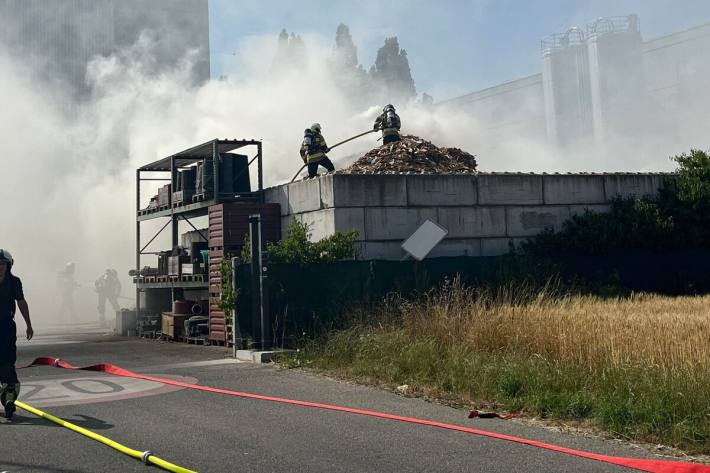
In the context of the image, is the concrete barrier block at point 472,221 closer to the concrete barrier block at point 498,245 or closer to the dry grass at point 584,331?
the concrete barrier block at point 498,245

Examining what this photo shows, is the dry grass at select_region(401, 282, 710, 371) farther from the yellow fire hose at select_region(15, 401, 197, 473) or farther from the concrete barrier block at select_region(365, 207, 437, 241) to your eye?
the yellow fire hose at select_region(15, 401, 197, 473)

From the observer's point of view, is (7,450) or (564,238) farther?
(564,238)

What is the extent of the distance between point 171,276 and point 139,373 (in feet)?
23.0

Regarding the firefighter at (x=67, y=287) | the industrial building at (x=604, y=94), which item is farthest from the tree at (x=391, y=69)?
the firefighter at (x=67, y=287)

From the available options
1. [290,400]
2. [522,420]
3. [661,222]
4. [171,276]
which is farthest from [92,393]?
[661,222]

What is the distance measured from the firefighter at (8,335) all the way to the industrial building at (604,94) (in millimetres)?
41100

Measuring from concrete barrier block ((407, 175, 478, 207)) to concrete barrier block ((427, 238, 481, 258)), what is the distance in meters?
0.82

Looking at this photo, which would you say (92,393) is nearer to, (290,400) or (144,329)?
(290,400)

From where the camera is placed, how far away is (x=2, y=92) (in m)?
39.5

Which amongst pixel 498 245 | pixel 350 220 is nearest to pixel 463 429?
pixel 350 220

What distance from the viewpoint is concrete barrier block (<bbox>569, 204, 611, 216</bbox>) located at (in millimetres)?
17750

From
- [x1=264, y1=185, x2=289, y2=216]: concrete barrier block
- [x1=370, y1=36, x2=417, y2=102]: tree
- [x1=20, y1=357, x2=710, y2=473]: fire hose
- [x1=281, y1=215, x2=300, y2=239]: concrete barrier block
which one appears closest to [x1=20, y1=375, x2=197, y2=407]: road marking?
[x1=20, y1=357, x2=710, y2=473]: fire hose

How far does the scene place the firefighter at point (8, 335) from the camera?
297 inches

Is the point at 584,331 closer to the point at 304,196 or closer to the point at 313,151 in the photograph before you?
the point at 304,196
